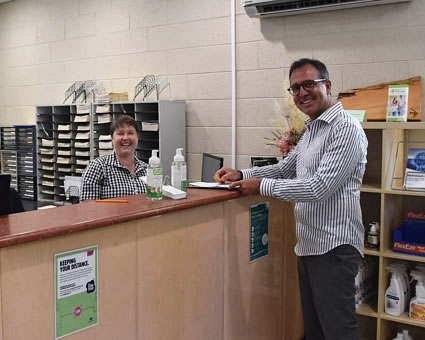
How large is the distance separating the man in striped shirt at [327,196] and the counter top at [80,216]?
1.29 ft

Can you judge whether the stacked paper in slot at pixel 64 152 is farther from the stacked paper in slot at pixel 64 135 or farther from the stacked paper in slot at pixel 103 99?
the stacked paper in slot at pixel 103 99

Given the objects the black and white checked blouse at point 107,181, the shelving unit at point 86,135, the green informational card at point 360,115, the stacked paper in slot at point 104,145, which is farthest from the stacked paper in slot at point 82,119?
the green informational card at point 360,115

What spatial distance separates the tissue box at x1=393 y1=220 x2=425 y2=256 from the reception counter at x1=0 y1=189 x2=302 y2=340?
0.64 metres

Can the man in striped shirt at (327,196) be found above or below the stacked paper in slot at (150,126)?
below

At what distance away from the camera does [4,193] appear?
157 cm

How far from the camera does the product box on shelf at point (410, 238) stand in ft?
8.90

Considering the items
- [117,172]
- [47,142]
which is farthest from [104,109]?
[117,172]

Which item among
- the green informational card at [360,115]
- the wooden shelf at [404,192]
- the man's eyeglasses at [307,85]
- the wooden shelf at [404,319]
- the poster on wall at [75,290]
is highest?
the man's eyeglasses at [307,85]

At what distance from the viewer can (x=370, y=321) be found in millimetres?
3098

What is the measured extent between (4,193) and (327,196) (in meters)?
1.23

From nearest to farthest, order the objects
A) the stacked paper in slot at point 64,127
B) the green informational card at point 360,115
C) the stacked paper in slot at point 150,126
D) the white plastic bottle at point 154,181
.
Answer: the white plastic bottle at point 154,181 → the green informational card at point 360,115 → the stacked paper in slot at point 150,126 → the stacked paper in slot at point 64,127

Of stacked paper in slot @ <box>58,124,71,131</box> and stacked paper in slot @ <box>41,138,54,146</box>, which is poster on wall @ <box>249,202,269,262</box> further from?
stacked paper in slot @ <box>41,138,54,146</box>

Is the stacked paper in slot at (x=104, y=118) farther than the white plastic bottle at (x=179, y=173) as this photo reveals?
Yes

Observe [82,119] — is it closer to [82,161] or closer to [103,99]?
[103,99]
